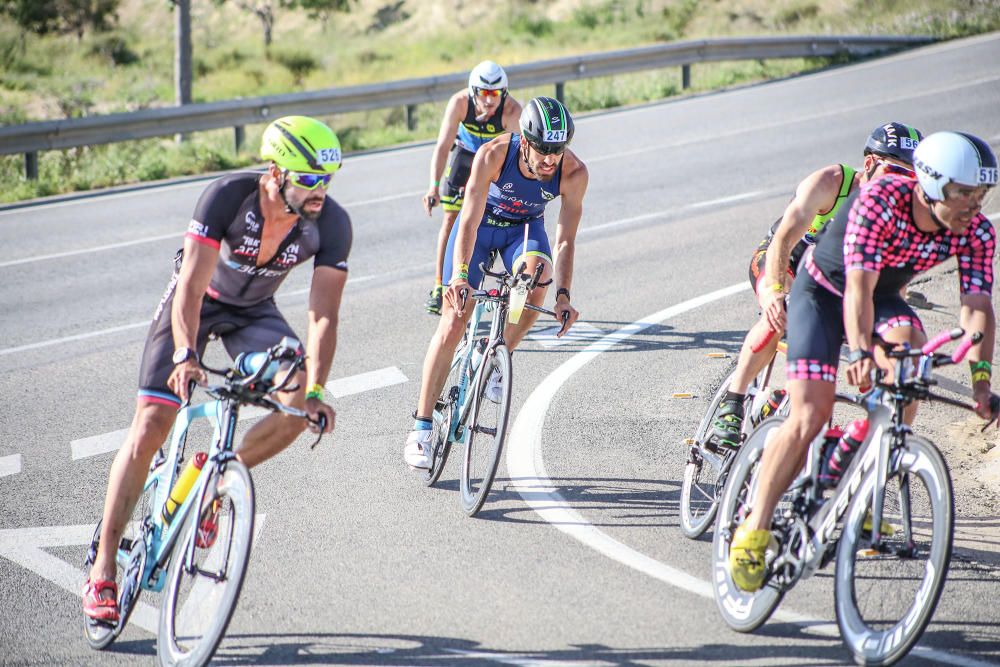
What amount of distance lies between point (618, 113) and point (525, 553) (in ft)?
50.5

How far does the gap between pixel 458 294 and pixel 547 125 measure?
108 cm

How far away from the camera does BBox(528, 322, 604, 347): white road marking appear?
956 cm

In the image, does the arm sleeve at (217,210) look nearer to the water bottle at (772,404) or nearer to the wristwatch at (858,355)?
the wristwatch at (858,355)

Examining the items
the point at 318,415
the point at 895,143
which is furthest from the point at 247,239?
the point at 895,143

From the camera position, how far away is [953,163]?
4.53m

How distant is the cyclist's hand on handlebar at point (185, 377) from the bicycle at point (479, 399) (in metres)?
1.89

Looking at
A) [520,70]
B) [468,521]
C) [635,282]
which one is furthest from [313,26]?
[468,521]

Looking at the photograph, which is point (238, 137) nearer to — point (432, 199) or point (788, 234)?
point (432, 199)

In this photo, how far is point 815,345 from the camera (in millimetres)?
4891

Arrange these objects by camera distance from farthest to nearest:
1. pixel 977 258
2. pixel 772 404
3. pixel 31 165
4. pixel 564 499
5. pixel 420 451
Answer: pixel 31 165
pixel 420 451
pixel 564 499
pixel 772 404
pixel 977 258

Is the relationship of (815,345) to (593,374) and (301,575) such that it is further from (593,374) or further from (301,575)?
(593,374)

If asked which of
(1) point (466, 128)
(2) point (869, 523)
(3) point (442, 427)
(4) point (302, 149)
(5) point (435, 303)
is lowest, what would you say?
(5) point (435, 303)

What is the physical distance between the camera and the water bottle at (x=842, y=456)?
4.86 m

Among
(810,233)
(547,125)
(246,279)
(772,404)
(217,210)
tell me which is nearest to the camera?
(217,210)
